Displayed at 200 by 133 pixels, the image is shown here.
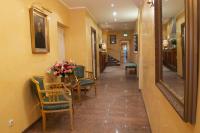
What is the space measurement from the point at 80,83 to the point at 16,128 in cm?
234

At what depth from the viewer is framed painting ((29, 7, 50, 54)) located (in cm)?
335

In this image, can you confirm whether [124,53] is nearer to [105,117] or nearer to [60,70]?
[60,70]

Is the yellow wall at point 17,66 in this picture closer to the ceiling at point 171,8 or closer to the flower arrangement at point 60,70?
the flower arrangement at point 60,70

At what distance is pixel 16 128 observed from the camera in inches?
109

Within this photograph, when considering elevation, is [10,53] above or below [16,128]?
above

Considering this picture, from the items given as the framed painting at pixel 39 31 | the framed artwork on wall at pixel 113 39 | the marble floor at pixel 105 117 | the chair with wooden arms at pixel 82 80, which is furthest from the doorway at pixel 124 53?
the framed painting at pixel 39 31

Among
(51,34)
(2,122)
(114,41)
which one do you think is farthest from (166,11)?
(114,41)

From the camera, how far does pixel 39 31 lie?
364cm

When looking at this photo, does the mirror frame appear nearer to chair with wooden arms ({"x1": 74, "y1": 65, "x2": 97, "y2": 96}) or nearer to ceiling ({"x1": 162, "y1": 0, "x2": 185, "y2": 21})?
ceiling ({"x1": 162, "y1": 0, "x2": 185, "y2": 21})

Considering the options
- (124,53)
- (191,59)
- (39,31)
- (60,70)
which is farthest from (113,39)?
(191,59)

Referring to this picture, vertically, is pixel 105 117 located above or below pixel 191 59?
below

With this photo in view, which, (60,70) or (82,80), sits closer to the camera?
(60,70)

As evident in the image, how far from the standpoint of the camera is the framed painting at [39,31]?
11.0 ft

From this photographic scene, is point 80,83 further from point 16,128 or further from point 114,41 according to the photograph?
point 114,41
